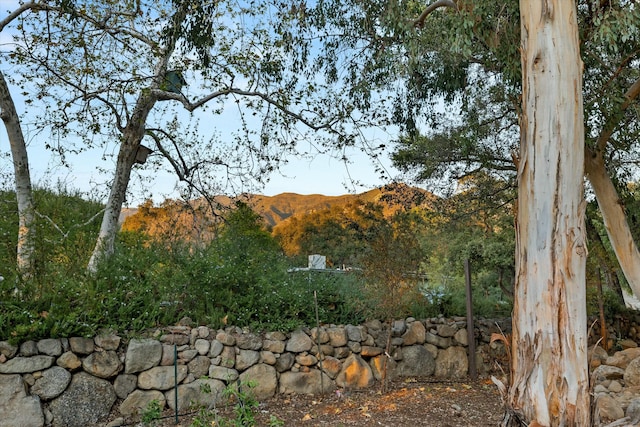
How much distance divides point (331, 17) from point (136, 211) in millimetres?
4854

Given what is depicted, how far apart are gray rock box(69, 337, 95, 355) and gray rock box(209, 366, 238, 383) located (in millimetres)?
1265

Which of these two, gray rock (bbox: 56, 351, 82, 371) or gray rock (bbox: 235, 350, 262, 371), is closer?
gray rock (bbox: 56, 351, 82, 371)

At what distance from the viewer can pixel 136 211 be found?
9148 mm

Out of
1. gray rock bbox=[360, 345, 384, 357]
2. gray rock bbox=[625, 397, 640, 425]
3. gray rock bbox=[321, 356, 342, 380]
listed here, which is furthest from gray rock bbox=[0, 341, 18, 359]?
gray rock bbox=[625, 397, 640, 425]

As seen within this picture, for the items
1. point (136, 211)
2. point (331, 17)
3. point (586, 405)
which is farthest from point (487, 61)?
point (136, 211)

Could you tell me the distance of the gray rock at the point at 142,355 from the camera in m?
5.13

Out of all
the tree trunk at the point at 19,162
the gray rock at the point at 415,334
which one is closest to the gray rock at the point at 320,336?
the gray rock at the point at 415,334

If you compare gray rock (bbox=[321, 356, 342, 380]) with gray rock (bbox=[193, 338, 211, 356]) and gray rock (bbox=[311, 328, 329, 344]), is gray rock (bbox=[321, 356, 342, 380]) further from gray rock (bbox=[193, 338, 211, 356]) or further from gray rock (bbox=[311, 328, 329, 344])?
gray rock (bbox=[193, 338, 211, 356])

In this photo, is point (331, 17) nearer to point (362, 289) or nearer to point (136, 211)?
point (362, 289)

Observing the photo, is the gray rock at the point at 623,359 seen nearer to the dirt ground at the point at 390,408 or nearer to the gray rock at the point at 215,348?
the dirt ground at the point at 390,408

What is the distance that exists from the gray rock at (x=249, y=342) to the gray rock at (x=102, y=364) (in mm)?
1286

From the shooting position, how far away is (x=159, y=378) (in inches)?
206

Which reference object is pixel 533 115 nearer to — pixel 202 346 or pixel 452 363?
pixel 202 346

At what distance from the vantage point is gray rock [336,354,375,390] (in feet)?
20.2
